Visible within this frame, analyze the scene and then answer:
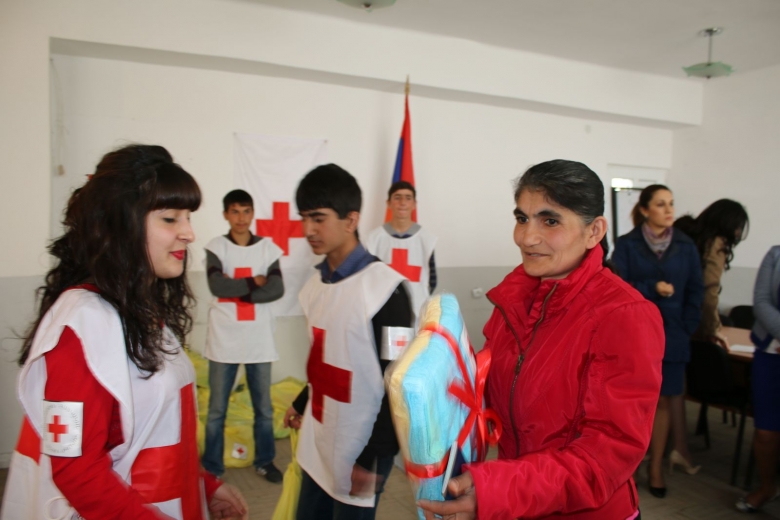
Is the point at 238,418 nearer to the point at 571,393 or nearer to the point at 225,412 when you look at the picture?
the point at 225,412

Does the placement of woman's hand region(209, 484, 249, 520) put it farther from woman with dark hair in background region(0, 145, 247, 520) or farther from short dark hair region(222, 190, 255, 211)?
short dark hair region(222, 190, 255, 211)

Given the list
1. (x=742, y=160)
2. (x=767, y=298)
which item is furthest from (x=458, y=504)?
(x=742, y=160)

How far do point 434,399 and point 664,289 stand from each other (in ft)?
7.94

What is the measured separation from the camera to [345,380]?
147cm

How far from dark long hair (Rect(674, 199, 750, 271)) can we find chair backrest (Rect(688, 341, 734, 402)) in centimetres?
58

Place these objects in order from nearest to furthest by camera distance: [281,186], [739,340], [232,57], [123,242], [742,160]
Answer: [123,242] < [739,340] < [232,57] < [281,186] < [742,160]

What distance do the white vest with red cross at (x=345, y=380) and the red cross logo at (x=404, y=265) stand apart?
232cm

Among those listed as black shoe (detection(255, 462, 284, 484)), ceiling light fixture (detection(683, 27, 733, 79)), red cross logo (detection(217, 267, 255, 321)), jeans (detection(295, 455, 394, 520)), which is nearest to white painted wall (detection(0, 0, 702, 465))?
ceiling light fixture (detection(683, 27, 733, 79))

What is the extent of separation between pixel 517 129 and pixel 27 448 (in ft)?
15.7

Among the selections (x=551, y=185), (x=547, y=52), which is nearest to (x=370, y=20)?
(x=547, y=52)

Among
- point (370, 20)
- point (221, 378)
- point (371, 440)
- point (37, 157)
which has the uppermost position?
point (370, 20)

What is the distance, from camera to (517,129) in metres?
5.09

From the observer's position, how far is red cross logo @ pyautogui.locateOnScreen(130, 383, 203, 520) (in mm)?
962

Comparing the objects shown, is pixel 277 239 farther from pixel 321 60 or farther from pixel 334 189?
pixel 334 189
